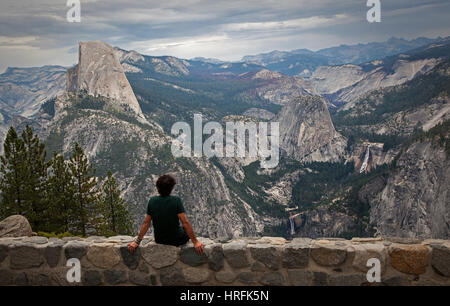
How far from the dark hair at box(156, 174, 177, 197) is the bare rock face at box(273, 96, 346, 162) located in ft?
592

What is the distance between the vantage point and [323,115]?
7594 inches

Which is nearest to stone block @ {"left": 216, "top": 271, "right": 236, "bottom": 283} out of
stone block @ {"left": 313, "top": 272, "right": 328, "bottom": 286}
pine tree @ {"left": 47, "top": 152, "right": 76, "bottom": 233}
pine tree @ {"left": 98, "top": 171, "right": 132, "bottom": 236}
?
stone block @ {"left": 313, "top": 272, "right": 328, "bottom": 286}

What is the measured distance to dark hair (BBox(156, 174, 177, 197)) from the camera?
21.7 ft

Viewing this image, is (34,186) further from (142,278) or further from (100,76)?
(100,76)

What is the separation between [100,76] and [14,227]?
16739 centimetres

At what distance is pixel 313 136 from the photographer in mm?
191000

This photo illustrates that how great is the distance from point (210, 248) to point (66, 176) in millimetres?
20458

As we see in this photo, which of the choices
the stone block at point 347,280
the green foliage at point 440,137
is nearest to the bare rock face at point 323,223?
the green foliage at point 440,137

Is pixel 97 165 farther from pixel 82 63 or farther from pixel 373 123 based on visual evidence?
pixel 373 123

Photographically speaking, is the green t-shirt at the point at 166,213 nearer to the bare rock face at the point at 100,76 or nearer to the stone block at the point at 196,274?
the stone block at the point at 196,274

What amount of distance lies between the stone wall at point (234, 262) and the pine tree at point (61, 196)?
16662mm

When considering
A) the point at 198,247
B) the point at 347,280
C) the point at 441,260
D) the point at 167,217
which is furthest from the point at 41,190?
the point at 441,260
